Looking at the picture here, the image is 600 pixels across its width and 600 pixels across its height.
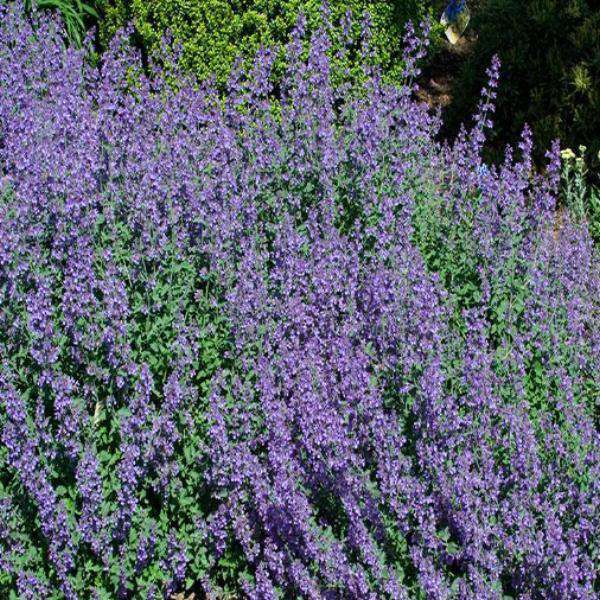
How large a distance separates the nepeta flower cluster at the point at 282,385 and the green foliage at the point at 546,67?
93.5 inches

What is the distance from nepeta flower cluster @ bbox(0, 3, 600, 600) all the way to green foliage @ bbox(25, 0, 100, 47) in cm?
335

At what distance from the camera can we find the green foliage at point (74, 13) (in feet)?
25.5

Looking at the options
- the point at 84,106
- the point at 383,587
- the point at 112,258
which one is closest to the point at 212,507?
the point at 383,587

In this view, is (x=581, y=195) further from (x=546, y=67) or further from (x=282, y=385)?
(x=282, y=385)

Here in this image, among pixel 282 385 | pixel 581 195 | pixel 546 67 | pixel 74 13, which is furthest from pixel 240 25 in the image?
pixel 282 385

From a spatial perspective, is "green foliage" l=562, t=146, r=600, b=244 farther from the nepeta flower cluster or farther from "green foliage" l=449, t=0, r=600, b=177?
the nepeta flower cluster

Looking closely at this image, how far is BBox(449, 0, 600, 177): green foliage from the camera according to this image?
685cm

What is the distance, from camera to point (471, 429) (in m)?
3.73

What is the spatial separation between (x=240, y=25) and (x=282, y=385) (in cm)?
409

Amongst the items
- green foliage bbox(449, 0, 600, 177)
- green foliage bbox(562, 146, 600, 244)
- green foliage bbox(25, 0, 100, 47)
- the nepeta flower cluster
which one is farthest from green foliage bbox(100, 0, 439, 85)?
the nepeta flower cluster

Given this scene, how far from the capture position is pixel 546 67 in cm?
704

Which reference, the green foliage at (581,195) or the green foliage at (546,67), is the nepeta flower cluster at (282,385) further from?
the green foliage at (546,67)

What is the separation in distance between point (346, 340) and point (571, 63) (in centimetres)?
392

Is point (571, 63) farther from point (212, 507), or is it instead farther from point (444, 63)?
point (212, 507)
